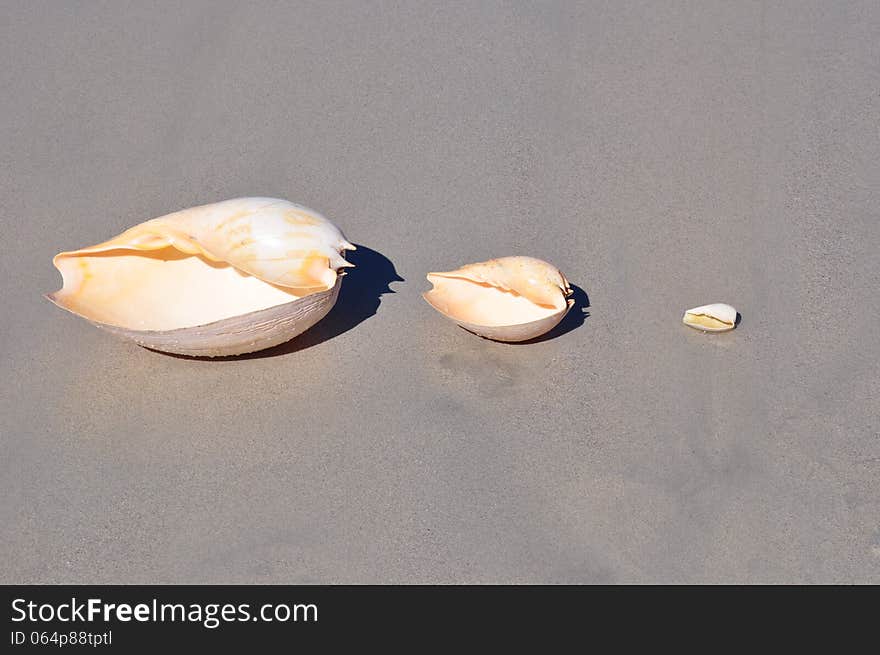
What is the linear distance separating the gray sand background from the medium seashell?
48 millimetres

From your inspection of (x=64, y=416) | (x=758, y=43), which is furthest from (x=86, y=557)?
(x=758, y=43)

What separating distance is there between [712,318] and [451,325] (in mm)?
731

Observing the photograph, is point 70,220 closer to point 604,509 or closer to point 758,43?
point 604,509

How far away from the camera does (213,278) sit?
3104mm

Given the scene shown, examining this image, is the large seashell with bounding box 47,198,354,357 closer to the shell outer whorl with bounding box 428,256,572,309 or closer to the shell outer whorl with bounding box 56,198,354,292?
the shell outer whorl with bounding box 56,198,354,292

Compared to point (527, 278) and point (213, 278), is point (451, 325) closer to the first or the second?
point (527, 278)

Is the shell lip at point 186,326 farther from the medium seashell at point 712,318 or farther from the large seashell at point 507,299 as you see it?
the medium seashell at point 712,318

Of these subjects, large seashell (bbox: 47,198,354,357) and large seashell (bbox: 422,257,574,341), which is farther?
large seashell (bbox: 422,257,574,341)

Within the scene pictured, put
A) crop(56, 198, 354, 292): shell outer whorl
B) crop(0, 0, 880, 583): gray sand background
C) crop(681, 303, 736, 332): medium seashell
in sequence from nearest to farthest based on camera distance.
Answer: crop(0, 0, 880, 583): gray sand background → crop(56, 198, 354, 292): shell outer whorl → crop(681, 303, 736, 332): medium seashell

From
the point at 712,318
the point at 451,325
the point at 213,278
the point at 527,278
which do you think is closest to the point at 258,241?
the point at 213,278

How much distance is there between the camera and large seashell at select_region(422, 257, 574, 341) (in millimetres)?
3033

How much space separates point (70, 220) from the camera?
140 inches

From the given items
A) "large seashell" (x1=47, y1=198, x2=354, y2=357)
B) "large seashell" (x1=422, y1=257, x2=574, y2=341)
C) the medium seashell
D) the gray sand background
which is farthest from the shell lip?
the medium seashell

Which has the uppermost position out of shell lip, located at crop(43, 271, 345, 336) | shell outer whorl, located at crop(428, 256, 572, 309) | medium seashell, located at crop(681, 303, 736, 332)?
shell outer whorl, located at crop(428, 256, 572, 309)
